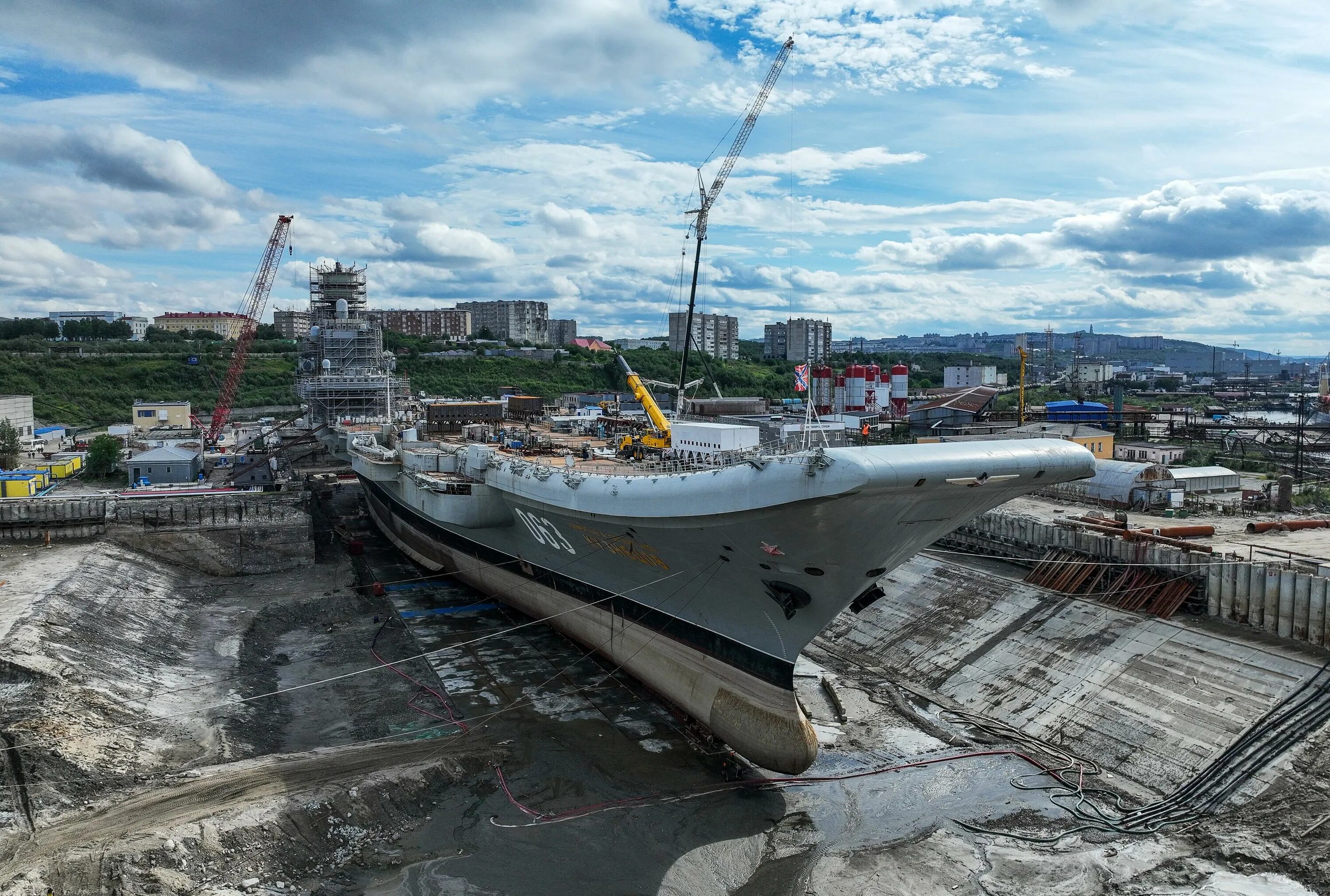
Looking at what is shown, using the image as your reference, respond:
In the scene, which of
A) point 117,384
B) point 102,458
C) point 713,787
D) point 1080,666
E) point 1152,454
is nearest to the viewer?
point 713,787

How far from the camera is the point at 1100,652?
50.3 feet

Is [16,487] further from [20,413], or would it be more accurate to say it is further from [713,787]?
[713,787]

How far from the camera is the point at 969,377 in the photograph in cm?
9619

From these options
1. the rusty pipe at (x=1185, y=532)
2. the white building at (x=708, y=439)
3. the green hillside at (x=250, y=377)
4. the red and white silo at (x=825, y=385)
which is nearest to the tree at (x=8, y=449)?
the green hillside at (x=250, y=377)

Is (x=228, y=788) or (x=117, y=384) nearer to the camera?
(x=228, y=788)

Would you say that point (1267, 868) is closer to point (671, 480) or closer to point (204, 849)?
point (671, 480)

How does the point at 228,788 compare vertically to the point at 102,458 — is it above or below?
below

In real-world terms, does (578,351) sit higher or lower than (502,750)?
higher

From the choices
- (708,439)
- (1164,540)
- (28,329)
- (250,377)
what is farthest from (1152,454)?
(28,329)

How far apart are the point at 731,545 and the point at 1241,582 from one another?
960 cm

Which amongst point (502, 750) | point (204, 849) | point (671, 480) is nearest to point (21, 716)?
point (204, 849)

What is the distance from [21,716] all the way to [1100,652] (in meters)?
17.4

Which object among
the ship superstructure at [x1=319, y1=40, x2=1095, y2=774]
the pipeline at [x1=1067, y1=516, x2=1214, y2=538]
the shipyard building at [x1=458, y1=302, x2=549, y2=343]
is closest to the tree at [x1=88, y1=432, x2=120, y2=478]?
the ship superstructure at [x1=319, y1=40, x2=1095, y2=774]

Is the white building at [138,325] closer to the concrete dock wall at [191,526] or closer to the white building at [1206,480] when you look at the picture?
the concrete dock wall at [191,526]
